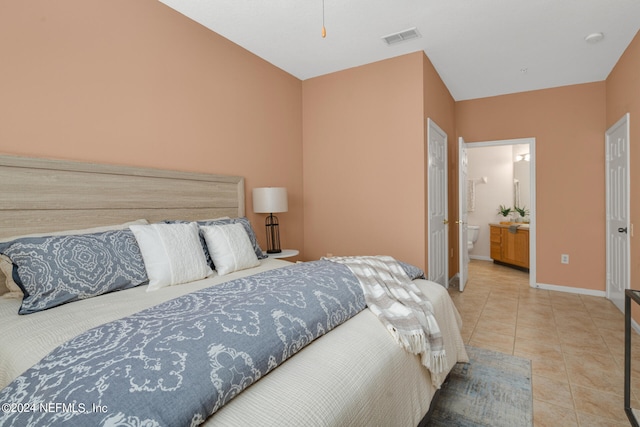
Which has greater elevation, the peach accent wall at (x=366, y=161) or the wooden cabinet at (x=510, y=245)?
the peach accent wall at (x=366, y=161)

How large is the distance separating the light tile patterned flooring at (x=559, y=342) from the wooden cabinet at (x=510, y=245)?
30.4 inches

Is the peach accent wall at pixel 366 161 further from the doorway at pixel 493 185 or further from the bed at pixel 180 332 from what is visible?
the doorway at pixel 493 185

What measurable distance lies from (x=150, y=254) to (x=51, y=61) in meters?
1.33

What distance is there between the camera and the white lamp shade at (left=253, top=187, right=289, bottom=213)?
3.17m

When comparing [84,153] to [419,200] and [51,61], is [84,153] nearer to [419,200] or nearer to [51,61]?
[51,61]

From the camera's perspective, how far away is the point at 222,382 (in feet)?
2.75

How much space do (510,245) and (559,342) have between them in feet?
10.2

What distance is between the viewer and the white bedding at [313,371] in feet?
2.89

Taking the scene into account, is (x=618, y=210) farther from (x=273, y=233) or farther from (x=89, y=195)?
(x=89, y=195)

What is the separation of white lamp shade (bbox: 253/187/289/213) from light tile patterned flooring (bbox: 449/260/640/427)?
6.78 feet

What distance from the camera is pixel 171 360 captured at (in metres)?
0.84

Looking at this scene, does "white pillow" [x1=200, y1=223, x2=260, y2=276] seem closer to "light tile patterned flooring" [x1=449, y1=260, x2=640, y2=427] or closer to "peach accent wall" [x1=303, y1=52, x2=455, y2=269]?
"peach accent wall" [x1=303, y1=52, x2=455, y2=269]

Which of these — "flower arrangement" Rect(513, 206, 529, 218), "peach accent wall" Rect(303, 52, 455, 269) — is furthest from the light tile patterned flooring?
"flower arrangement" Rect(513, 206, 529, 218)

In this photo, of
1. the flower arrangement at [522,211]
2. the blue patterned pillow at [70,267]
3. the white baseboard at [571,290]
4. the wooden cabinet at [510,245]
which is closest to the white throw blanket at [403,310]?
the blue patterned pillow at [70,267]
